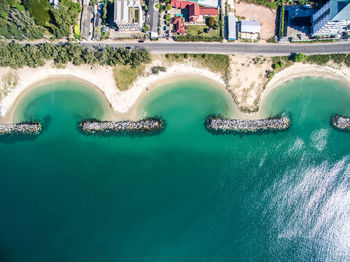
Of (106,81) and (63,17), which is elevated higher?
(63,17)

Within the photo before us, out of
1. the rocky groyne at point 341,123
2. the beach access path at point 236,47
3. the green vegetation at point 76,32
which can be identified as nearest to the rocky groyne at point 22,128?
the green vegetation at point 76,32

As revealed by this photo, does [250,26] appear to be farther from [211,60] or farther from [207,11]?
[211,60]

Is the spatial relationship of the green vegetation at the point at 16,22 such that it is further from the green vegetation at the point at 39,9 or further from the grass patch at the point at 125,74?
the grass patch at the point at 125,74

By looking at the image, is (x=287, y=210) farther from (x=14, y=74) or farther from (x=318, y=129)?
(x=14, y=74)

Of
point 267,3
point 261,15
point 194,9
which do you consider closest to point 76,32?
point 194,9

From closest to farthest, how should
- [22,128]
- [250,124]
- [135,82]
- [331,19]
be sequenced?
[331,19], [250,124], [135,82], [22,128]

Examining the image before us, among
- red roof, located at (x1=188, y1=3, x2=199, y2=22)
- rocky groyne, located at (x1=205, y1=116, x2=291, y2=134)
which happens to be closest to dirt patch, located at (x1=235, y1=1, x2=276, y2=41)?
red roof, located at (x1=188, y1=3, x2=199, y2=22)
